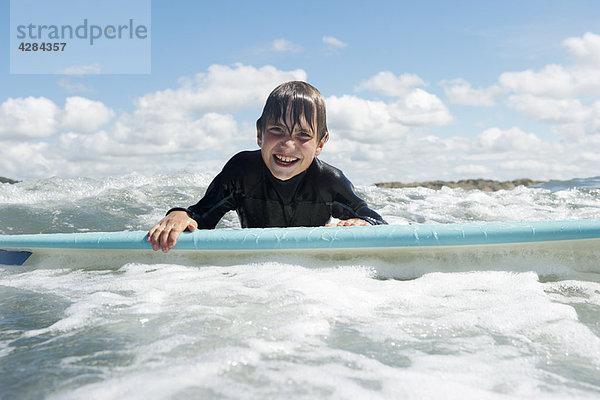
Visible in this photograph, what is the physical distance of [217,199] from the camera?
321 cm

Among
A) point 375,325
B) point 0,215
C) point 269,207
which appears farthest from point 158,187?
point 375,325

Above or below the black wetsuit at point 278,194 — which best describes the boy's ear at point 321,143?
above

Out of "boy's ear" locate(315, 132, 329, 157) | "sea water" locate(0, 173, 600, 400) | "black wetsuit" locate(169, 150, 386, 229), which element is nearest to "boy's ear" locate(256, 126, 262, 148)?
"black wetsuit" locate(169, 150, 386, 229)

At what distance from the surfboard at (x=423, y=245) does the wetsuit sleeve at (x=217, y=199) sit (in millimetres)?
485

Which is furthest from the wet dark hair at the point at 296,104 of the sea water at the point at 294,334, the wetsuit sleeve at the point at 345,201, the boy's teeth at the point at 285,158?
the sea water at the point at 294,334

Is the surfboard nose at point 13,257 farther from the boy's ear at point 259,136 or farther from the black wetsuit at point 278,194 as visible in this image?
the boy's ear at point 259,136

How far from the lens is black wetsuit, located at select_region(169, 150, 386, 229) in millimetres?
3193

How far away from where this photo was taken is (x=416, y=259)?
7.88 feet

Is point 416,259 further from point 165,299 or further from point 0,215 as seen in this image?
point 0,215

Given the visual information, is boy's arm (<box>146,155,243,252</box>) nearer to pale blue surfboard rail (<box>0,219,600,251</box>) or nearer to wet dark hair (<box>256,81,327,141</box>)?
pale blue surfboard rail (<box>0,219,600,251</box>)

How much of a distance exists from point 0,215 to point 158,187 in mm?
4474

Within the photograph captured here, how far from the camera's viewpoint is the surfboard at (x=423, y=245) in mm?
2322

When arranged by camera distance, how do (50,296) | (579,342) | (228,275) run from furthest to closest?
(228,275)
(50,296)
(579,342)

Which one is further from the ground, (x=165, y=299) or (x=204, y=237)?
(x=204, y=237)
